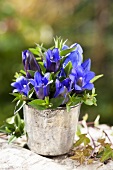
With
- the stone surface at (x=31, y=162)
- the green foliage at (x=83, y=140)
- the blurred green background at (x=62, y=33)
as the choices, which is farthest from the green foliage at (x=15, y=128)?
the blurred green background at (x=62, y=33)

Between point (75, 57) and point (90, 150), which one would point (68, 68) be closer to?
point (75, 57)

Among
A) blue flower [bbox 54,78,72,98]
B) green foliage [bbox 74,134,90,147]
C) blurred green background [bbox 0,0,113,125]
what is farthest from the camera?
blurred green background [bbox 0,0,113,125]

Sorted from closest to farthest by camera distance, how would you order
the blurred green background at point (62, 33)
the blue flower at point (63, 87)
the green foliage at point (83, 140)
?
the blue flower at point (63, 87) → the green foliage at point (83, 140) → the blurred green background at point (62, 33)

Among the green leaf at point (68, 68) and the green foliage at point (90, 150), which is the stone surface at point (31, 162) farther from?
the green leaf at point (68, 68)

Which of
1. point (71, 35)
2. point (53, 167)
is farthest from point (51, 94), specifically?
point (71, 35)

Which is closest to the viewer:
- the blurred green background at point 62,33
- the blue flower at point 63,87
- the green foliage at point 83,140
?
the blue flower at point 63,87

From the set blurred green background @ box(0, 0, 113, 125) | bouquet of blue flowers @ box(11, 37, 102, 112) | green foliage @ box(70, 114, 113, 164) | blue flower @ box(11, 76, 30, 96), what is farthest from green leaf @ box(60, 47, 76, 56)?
blurred green background @ box(0, 0, 113, 125)

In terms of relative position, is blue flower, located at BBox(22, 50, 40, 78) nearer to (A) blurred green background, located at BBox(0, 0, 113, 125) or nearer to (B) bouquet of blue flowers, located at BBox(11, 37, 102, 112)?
(B) bouquet of blue flowers, located at BBox(11, 37, 102, 112)
